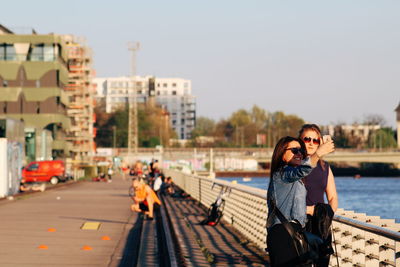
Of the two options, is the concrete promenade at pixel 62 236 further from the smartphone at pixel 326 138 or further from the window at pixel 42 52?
the window at pixel 42 52

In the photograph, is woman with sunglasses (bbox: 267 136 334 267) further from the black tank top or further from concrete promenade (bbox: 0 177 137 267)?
concrete promenade (bbox: 0 177 137 267)

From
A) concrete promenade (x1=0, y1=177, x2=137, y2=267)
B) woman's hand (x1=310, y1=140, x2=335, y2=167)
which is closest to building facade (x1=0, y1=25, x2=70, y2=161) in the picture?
concrete promenade (x1=0, y1=177, x2=137, y2=267)

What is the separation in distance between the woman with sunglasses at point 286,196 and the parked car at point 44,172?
60.5 m

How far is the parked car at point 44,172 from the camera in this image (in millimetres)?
67531

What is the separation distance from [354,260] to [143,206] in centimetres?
1588

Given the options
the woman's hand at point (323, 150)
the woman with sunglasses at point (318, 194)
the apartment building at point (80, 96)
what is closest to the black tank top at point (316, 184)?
the woman with sunglasses at point (318, 194)

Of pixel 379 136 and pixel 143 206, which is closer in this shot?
pixel 143 206

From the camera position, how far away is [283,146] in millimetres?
7328

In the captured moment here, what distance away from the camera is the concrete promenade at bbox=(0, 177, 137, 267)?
580 inches

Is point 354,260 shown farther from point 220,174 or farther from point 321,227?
point 220,174

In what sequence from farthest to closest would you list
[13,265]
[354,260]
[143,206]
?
[143,206] < [13,265] < [354,260]

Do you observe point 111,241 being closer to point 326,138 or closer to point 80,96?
point 326,138

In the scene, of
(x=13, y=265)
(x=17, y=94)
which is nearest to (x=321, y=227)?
(x=13, y=265)

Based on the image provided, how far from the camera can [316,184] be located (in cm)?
830
